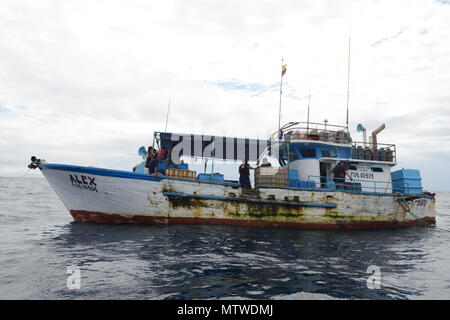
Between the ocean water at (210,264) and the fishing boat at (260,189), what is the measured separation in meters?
0.95

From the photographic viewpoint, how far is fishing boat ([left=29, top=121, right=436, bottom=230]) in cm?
1276

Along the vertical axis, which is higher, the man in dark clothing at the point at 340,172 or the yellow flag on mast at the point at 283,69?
the yellow flag on mast at the point at 283,69

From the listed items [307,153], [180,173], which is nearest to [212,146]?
[180,173]

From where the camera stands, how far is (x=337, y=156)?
16484 mm

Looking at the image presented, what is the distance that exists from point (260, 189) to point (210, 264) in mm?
6878

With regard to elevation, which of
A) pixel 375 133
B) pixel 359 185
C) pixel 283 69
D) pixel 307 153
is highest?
pixel 283 69

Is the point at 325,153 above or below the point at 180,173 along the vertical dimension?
above

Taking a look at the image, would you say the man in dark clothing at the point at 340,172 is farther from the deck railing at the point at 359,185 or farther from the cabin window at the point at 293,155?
the cabin window at the point at 293,155

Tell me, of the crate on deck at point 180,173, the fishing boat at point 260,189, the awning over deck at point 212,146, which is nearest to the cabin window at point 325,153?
the fishing boat at point 260,189

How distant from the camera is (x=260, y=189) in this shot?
45.9 ft

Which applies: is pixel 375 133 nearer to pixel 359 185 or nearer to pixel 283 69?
pixel 359 185

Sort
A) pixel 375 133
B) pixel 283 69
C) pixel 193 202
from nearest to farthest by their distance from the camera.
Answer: pixel 193 202, pixel 375 133, pixel 283 69

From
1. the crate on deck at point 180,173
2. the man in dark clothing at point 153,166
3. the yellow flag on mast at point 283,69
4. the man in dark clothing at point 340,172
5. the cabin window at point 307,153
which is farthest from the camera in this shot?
the yellow flag on mast at point 283,69

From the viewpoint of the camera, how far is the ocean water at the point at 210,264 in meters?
5.88
